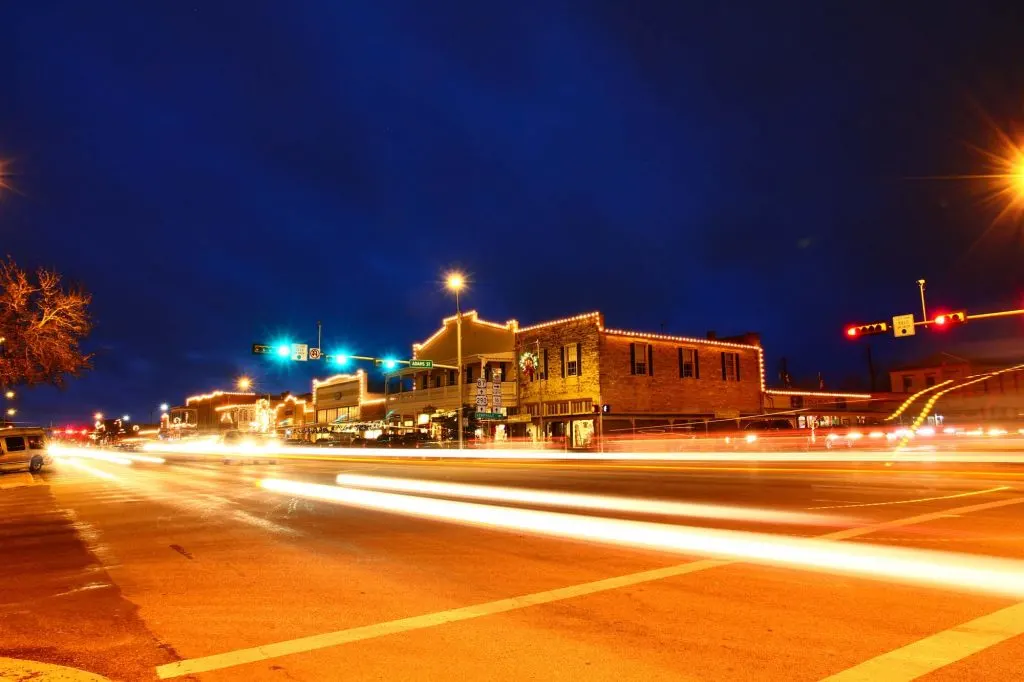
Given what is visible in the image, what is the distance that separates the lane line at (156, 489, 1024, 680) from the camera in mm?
5082

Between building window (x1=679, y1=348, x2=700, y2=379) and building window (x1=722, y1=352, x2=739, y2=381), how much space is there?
2622 mm

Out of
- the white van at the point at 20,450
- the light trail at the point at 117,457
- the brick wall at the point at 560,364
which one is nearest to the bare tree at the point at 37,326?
the white van at the point at 20,450

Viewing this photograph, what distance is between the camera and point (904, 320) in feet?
85.0

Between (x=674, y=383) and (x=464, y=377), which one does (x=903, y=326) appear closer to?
(x=674, y=383)

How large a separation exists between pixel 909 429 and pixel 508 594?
113 ft

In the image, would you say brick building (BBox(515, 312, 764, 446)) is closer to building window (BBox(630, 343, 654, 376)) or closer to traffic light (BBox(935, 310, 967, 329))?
building window (BBox(630, 343, 654, 376))

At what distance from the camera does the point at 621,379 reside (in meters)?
41.9

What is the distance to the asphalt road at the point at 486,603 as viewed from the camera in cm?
493

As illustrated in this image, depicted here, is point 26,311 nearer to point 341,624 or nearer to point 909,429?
point 341,624

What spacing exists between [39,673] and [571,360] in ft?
128

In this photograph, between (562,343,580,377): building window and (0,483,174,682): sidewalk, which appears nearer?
(0,483,174,682): sidewalk

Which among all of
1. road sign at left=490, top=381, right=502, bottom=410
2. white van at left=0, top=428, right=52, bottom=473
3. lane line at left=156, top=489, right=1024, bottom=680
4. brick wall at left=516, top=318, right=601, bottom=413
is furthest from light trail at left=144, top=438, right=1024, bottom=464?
lane line at left=156, top=489, right=1024, bottom=680

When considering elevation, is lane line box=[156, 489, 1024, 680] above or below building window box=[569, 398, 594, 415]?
below

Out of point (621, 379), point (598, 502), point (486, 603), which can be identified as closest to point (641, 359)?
point (621, 379)
